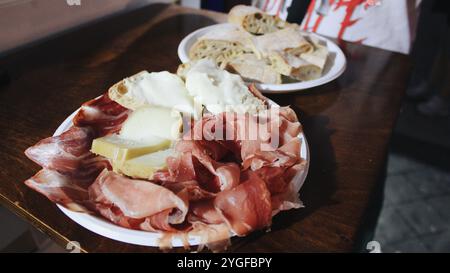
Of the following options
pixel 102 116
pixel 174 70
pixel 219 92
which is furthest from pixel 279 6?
pixel 102 116

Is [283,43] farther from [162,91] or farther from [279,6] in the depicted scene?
[279,6]

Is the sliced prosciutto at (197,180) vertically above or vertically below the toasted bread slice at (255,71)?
below

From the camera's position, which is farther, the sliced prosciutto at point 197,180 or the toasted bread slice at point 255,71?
the toasted bread slice at point 255,71

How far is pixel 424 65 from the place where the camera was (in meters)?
1.92

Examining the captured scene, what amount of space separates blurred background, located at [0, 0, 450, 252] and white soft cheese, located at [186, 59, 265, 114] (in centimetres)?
54

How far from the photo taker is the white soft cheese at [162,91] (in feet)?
2.11

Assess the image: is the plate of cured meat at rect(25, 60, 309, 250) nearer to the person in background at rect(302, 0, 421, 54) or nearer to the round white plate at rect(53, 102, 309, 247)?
the round white plate at rect(53, 102, 309, 247)

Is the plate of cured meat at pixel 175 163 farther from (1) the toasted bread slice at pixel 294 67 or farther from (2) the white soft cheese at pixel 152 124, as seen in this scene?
(1) the toasted bread slice at pixel 294 67

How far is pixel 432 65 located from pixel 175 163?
6.38 ft

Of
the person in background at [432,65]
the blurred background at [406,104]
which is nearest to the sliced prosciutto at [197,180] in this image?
the blurred background at [406,104]

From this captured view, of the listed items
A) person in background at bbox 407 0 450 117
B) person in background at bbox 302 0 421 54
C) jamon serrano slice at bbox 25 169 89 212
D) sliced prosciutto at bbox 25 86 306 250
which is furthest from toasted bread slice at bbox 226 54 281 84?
person in background at bbox 407 0 450 117

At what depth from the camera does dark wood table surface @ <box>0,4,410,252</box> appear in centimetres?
49

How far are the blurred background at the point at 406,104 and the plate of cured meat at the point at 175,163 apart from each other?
451 mm

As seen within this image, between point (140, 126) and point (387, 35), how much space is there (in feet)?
3.69
